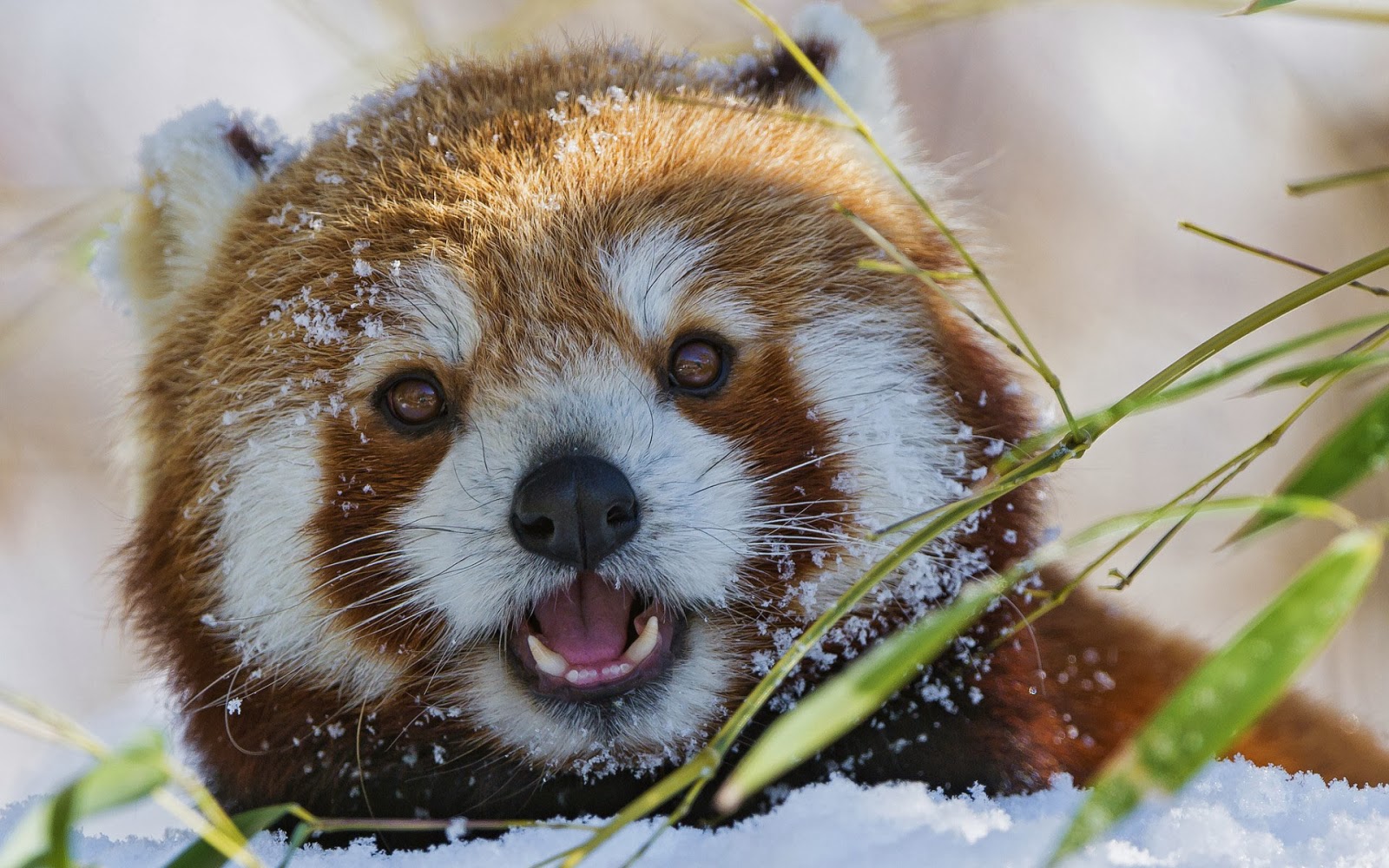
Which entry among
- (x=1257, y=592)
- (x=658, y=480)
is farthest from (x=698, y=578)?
(x=1257, y=592)

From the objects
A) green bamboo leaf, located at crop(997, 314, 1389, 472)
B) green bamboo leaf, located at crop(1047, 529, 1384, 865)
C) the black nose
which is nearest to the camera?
green bamboo leaf, located at crop(1047, 529, 1384, 865)

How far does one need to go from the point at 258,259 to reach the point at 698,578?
807mm

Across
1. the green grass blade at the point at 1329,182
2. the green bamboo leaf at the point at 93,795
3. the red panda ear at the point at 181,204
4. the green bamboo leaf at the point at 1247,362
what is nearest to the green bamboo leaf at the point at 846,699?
the green bamboo leaf at the point at 1247,362

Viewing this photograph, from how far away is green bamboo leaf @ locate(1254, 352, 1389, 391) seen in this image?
97 centimetres

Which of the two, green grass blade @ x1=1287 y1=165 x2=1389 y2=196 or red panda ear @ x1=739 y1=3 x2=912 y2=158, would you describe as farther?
red panda ear @ x1=739 y1=3 x2=912 y2=158

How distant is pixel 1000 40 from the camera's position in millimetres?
5246

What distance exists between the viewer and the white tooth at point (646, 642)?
150 centimetres

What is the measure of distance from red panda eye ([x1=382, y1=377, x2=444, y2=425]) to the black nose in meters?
0.22

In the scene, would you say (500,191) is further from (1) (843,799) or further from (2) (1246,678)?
(2) (1246,678)

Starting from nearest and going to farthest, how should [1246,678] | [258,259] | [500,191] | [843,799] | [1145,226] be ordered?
[1246,678]
[843,799]
[500,191]
[258,259]
[1145,226]

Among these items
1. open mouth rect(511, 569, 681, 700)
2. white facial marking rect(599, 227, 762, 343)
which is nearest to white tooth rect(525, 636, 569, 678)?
open mouth rect(511, 569, 681, 700)

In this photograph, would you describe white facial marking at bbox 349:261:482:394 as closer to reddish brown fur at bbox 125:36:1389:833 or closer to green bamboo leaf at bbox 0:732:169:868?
reddish brown fur at bbox 125:36:1389:833

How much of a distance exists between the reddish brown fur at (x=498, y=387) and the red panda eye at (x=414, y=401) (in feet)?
0.07

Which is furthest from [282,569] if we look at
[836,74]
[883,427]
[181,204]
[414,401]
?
[836,74]
